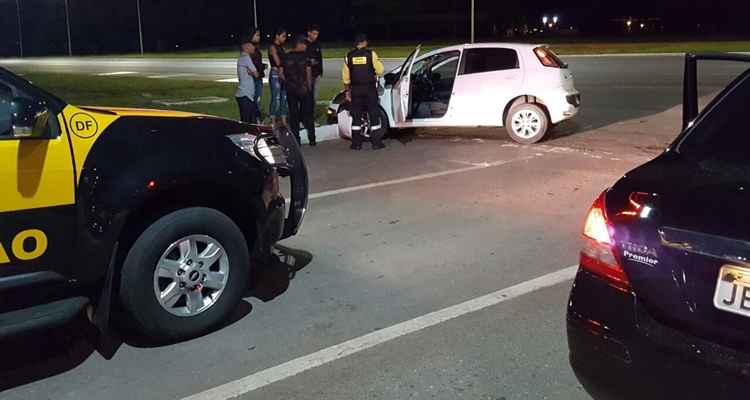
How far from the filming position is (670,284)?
98.2 inches

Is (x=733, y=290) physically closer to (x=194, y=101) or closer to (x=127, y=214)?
(x=127, y=214)

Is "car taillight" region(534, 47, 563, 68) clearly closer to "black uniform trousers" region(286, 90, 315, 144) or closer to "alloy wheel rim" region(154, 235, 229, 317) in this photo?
"black uniform trousers" region(286, 90, 315, 144)

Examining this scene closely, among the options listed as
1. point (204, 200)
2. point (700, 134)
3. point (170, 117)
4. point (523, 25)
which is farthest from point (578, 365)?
point (523, 25)

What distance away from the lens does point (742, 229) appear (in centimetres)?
235

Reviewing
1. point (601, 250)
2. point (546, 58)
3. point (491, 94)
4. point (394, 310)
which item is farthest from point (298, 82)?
point (601, 250)

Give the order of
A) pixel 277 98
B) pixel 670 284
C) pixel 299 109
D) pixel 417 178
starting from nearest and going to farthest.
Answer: pixel 670 284 → pixel 417 178 → pixel 299 109 → pixel 277 98

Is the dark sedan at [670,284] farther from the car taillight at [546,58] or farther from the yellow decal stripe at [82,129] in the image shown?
the car taillight at [546,58]

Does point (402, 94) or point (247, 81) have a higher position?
point (247, 81)

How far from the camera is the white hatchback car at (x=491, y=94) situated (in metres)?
11.0

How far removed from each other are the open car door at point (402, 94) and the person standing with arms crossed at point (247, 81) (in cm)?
212

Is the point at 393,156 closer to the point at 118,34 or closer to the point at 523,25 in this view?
Result: the point at 523,25

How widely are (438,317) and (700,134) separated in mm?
1916

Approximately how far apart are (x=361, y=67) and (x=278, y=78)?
2.07m

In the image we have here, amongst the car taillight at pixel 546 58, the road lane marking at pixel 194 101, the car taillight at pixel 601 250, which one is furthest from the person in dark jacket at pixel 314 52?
the car taillight at pixel 601 250
